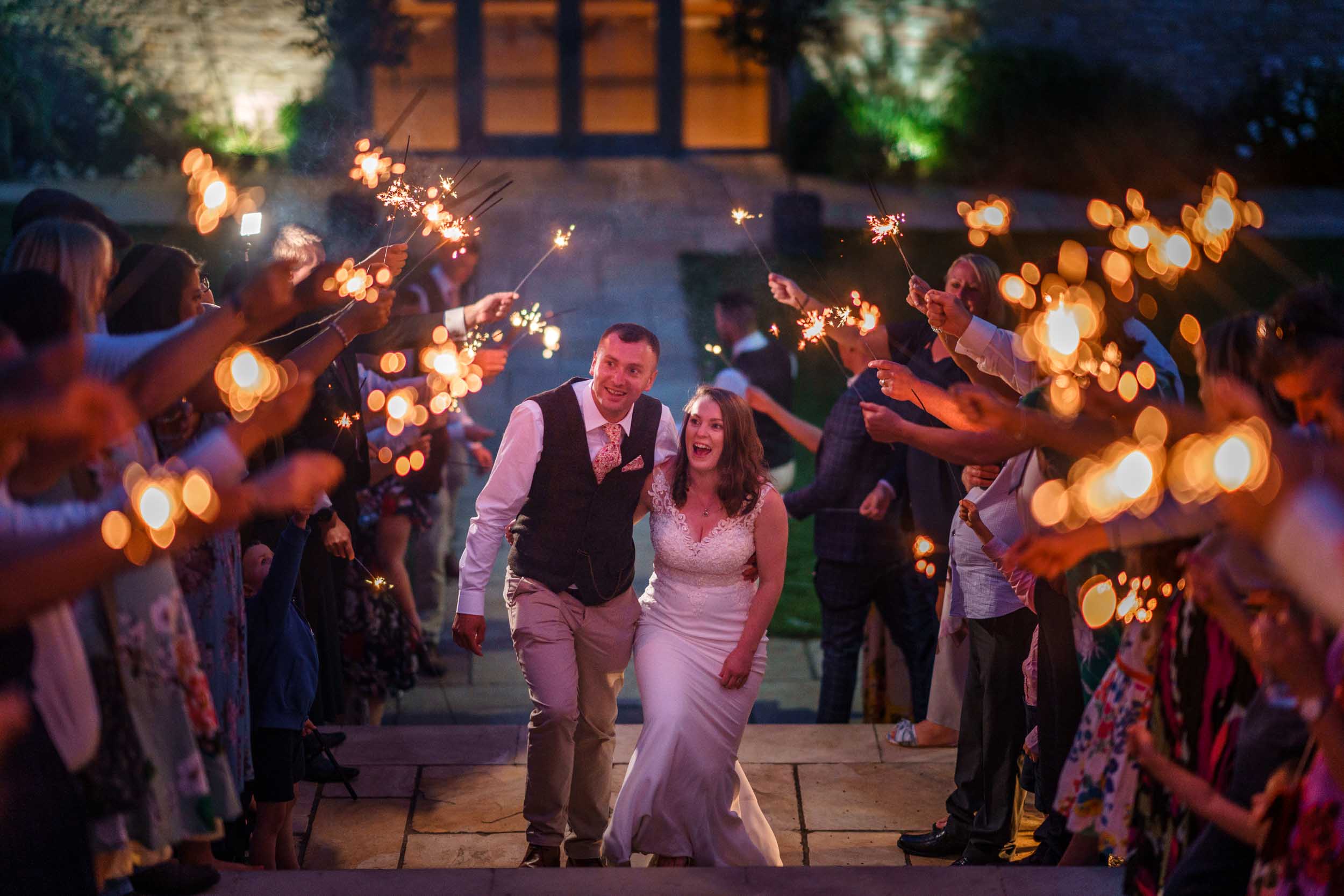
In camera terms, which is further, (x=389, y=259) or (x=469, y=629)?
(x=469, y=629)

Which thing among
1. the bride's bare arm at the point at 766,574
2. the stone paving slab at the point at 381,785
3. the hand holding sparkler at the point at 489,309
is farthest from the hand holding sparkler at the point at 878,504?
the stone paving slab at the point at 381,785

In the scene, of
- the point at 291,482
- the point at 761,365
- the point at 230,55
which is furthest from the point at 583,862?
the point at 230,55

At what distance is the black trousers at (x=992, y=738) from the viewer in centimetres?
390

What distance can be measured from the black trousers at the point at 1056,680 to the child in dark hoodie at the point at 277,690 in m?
2.07

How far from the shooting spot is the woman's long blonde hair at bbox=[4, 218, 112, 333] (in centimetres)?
271

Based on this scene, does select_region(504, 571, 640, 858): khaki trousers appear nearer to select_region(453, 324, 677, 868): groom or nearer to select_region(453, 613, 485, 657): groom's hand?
select_region(453, 324, 677, 868): groom

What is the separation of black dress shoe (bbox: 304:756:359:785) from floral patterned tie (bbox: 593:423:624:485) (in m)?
1.39

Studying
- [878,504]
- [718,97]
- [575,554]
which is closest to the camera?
[575,554]

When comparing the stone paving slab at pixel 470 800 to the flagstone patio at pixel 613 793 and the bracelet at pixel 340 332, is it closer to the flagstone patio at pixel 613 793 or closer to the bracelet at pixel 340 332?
the flagstone patio at pixel 613 793

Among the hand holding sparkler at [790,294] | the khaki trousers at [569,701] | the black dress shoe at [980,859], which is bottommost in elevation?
the black dress shoe at [980,859]

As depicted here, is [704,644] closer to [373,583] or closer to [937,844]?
[937,844]

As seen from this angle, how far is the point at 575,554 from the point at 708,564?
426mm

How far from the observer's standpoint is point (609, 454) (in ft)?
13.6

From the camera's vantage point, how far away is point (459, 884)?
10.9 ft
